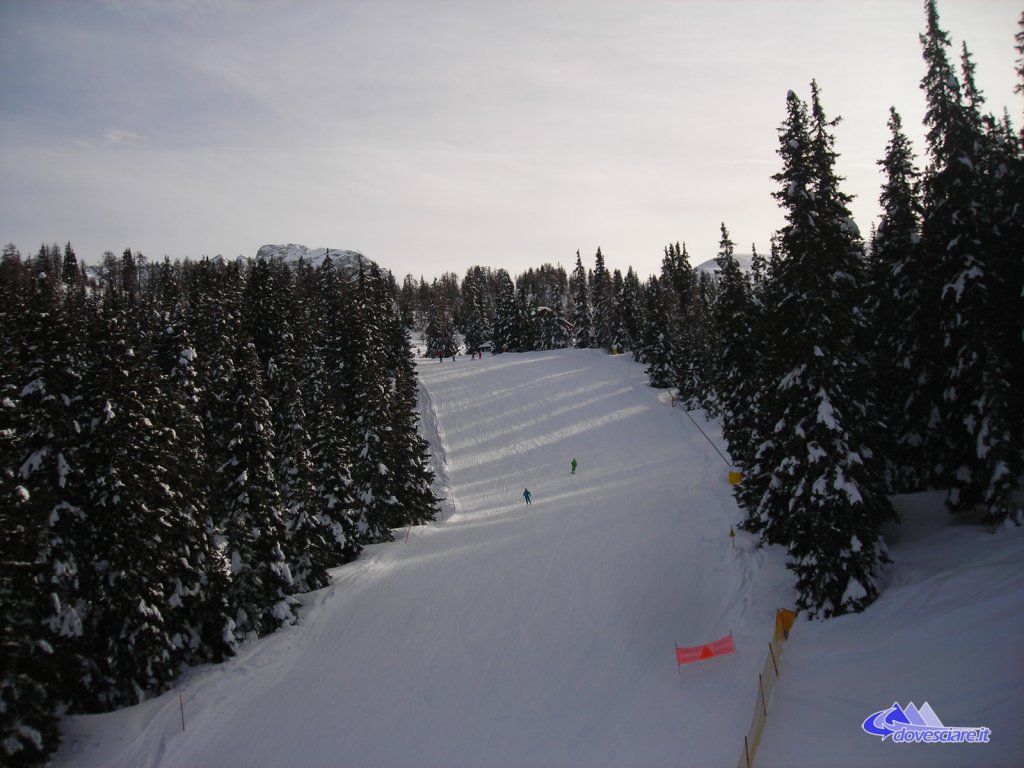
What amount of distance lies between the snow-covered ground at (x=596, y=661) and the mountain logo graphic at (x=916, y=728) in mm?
202

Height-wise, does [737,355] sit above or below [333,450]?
above

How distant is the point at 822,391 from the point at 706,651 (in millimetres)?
8914

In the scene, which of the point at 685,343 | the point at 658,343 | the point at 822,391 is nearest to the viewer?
the point at 822,391

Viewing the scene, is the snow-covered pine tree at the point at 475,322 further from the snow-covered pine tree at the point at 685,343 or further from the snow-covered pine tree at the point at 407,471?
the snow-covered pine tree at the point at 407,471

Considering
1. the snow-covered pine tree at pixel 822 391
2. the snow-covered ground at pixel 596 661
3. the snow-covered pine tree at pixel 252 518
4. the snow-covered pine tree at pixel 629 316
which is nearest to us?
the snow-covered ground at pixel 596 661

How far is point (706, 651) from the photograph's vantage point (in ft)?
58.4

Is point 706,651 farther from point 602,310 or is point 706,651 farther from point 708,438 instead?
point 602,310

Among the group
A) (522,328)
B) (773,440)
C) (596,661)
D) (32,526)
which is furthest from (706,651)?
(522,328)

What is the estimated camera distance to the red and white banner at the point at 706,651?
17.8 m

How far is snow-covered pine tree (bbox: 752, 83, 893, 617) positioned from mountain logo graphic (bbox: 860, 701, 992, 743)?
4.88 meters

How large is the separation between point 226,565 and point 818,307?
23902 millimetres

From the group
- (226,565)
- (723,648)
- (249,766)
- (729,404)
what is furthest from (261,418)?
(729,404)

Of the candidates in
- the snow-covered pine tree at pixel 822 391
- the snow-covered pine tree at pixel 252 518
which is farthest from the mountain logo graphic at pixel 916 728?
the snow-covered pine tree at pixel 252 518

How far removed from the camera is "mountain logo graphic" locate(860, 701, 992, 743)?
10.6 meters
